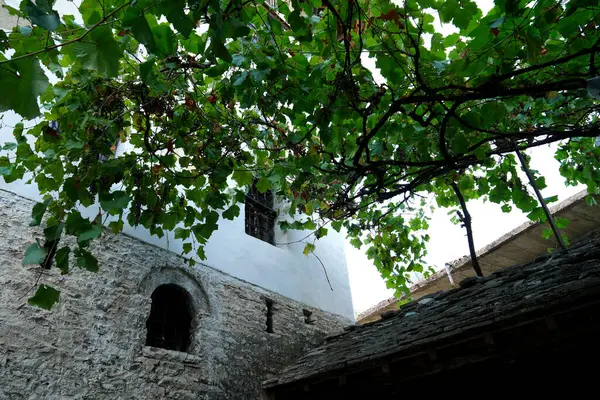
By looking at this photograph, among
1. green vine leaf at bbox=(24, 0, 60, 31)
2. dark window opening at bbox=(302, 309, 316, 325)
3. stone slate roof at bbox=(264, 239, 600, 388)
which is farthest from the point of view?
dark window opening at bbox=(302, 309, 316, 325)

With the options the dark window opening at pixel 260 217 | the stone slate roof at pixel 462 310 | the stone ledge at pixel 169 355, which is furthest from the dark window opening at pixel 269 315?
the stone ledge at pixel 169 355

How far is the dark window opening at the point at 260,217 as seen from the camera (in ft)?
22.1

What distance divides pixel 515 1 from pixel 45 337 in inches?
173

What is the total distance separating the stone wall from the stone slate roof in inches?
23.6

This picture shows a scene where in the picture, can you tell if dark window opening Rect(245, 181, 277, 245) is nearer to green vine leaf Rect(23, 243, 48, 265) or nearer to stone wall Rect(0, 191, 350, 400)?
stone wall Rect(0, 191, 350, 400)

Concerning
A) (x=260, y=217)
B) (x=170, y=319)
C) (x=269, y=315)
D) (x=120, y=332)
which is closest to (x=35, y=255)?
(x=120, y=332)

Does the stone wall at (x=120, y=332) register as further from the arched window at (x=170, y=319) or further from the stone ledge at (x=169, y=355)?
the arched window at (x=170, y=319)

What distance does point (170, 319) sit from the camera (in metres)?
4.92

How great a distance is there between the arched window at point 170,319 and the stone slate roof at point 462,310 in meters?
1.21

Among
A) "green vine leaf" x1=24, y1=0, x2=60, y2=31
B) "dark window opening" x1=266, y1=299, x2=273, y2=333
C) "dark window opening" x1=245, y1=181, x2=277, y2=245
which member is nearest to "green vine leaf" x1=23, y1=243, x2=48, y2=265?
"green vine leaf" x1=24, y1=0, x2=60, y2=31

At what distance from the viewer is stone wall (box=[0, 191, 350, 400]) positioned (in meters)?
3.58

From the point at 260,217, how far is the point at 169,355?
299 centimetres

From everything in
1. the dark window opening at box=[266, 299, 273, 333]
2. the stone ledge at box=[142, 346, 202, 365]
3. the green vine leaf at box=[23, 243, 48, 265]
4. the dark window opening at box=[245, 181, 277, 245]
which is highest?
the dark window opening at box=[245, 181, 277, 245]

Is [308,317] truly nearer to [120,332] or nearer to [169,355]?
[169,355]
